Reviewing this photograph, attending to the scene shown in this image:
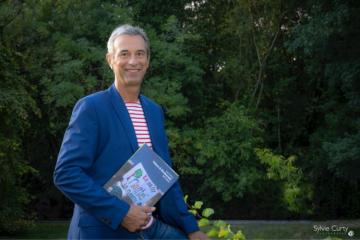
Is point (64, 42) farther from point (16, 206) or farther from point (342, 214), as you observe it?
point (342, 214)

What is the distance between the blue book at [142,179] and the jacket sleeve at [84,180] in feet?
0.16

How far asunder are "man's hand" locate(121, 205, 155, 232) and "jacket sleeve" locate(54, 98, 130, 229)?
2 centimetres

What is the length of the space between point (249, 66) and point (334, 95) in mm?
2267

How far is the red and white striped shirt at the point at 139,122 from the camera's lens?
94.4 inches

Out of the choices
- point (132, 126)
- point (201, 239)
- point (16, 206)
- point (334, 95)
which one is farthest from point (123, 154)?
point (334, 95)

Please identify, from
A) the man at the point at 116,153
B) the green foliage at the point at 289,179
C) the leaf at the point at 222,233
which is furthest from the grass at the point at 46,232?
the man at the point at 116,153

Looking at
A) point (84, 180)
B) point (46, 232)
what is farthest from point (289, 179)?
point (84, 180)

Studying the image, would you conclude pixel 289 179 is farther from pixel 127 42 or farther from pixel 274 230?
pixel 127 42

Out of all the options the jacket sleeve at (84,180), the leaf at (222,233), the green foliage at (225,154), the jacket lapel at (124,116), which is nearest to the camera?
the jacket sleeve at (84,180)

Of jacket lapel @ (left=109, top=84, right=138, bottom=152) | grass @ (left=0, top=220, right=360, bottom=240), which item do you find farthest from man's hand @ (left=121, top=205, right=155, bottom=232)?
grass @ (left=0, top=220, right=360, bottom=240)

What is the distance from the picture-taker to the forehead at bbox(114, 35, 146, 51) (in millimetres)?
2428

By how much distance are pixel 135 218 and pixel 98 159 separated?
26cm

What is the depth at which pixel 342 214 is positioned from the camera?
1533 cm

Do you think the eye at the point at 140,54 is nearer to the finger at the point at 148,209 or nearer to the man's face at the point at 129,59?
the man's face at the point at 129,59
